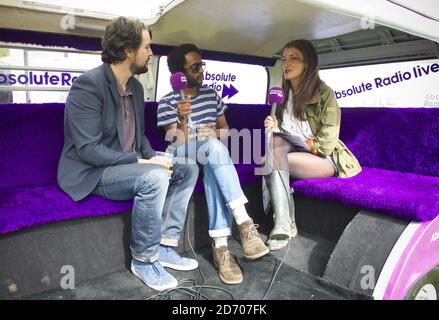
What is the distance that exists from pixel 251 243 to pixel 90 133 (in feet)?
3.63

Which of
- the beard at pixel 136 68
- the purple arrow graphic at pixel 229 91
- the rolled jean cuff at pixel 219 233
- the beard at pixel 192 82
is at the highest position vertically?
the purple arrow graphic at pixel 229 91

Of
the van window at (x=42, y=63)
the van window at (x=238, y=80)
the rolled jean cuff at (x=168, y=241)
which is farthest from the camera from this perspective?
the van window at (x=238, y=80)

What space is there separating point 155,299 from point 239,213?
2.17ft

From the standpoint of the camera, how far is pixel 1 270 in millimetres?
1708

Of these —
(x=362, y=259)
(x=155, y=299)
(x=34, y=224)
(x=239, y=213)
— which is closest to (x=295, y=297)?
(x=362, y=259)

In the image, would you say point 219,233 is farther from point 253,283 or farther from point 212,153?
point 212,153

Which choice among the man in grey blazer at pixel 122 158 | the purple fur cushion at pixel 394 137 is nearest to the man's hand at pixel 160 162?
the man in grey blazer at pixel 122 158

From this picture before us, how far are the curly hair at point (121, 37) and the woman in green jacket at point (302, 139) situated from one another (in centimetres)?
109

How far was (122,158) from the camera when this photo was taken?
76.5 inches

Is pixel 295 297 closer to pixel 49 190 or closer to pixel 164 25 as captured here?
pixel 49 190

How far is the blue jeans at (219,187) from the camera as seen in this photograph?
2.03 m

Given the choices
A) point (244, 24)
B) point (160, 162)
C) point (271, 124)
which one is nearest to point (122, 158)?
point (160, 162)

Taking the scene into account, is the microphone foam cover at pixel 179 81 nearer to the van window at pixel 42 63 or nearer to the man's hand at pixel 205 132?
the man's hand at pixel 205 132
